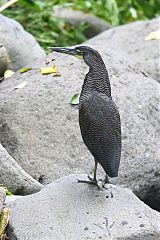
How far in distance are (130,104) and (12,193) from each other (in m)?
1.39

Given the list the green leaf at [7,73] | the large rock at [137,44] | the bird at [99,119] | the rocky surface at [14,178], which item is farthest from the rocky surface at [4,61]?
the bird at [99,119]

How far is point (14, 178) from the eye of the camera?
431cm

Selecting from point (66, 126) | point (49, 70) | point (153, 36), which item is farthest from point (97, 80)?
point (153, 36)

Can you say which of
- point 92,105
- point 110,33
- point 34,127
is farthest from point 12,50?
point 92,105

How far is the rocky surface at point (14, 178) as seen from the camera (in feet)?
14.1

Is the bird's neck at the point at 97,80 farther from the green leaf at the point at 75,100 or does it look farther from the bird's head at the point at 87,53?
the green leaf at the point at 75,100

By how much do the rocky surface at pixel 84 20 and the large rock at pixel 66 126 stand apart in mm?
3349

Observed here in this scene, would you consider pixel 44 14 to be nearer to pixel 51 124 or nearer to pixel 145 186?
pixel 51 124

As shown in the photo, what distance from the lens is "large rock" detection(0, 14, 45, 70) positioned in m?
6.07

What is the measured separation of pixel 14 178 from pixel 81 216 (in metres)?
0.71

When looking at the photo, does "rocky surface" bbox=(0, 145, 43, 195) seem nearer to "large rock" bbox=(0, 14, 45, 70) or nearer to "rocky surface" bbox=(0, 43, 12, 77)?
"rocky surface" bbox=(0, 43, 12, 77)

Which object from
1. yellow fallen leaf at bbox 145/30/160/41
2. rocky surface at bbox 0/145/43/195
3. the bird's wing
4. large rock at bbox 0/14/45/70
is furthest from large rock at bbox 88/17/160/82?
the bird's wing

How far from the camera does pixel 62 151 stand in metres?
4.91

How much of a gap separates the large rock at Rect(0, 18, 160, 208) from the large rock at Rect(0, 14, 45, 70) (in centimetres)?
61
